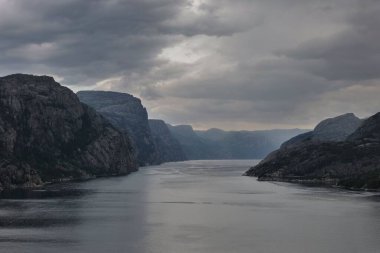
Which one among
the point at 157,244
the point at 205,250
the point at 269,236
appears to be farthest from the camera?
the point at 269,236

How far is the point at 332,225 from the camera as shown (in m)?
199

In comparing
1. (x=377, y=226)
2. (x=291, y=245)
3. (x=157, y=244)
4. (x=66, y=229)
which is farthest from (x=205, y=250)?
(x=377, y=226)

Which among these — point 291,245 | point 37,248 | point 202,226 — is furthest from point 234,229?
point 37,248

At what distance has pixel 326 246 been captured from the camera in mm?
158500

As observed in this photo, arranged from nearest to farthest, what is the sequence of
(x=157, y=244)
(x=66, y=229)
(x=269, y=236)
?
(x=157, y=244) < (x=269, y=236) < (x=66, y=229)

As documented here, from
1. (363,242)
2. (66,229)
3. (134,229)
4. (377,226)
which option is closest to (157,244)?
(134,229)

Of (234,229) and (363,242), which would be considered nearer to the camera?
(363,242)

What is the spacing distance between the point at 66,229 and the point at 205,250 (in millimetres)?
60498

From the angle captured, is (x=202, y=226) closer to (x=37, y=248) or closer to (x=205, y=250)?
(x=205, y=250)

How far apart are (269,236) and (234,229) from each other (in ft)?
56.6

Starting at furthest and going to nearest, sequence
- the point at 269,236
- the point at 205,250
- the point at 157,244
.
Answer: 1. the point at 269,236
2. the point at 157,244
3. the point at 205,250

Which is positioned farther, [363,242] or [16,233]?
[16,233]

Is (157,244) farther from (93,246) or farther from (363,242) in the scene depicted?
(363,242)

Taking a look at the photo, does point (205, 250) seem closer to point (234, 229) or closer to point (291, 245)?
point (291, 245)
